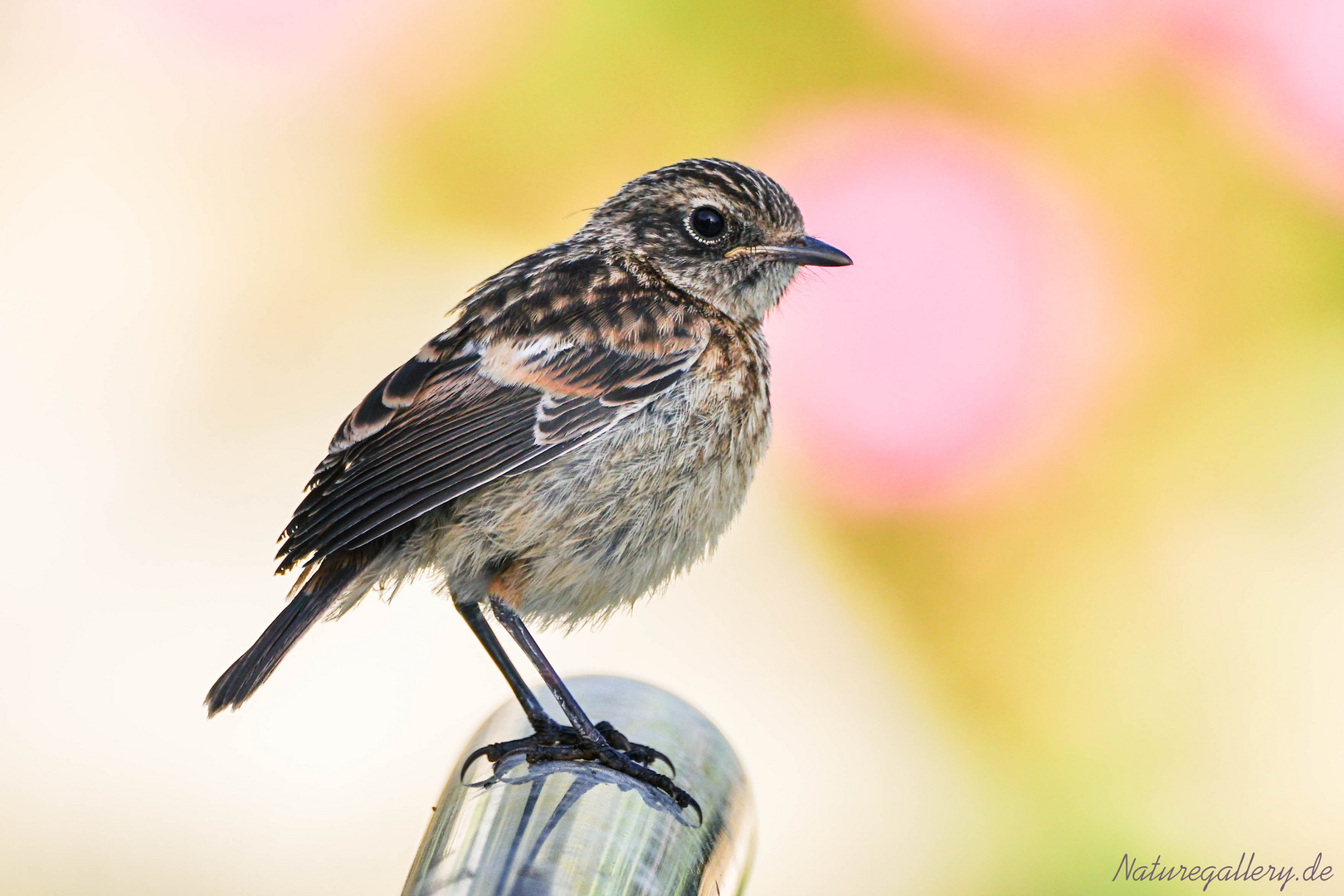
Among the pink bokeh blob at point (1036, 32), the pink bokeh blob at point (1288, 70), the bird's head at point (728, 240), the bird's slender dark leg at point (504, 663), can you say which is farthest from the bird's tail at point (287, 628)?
the pink bokeh blob at point (1288, 70)

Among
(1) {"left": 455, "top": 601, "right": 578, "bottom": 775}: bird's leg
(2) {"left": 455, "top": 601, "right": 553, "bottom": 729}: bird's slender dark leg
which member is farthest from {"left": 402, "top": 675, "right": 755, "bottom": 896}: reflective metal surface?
(2) {"left": 455, "top": 601, "right": 553, "bottom": 729}: bird's slender dark leg

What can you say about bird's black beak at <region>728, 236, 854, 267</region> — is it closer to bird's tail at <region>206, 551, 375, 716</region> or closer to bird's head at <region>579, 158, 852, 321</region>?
bird's head at <region>579, 158, 852, 321</region>

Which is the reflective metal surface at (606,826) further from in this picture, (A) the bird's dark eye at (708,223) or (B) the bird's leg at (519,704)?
(A) the bird's dark eye at (708,223)

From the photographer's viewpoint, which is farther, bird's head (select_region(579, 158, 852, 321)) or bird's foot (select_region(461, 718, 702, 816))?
bird's head (select_region(579, 158, 852, 321))

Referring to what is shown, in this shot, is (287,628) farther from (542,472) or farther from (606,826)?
(606,826)

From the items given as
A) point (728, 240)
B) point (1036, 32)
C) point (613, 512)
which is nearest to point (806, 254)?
point (728, 240)

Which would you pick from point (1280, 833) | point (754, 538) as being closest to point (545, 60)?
point (754, 538)
